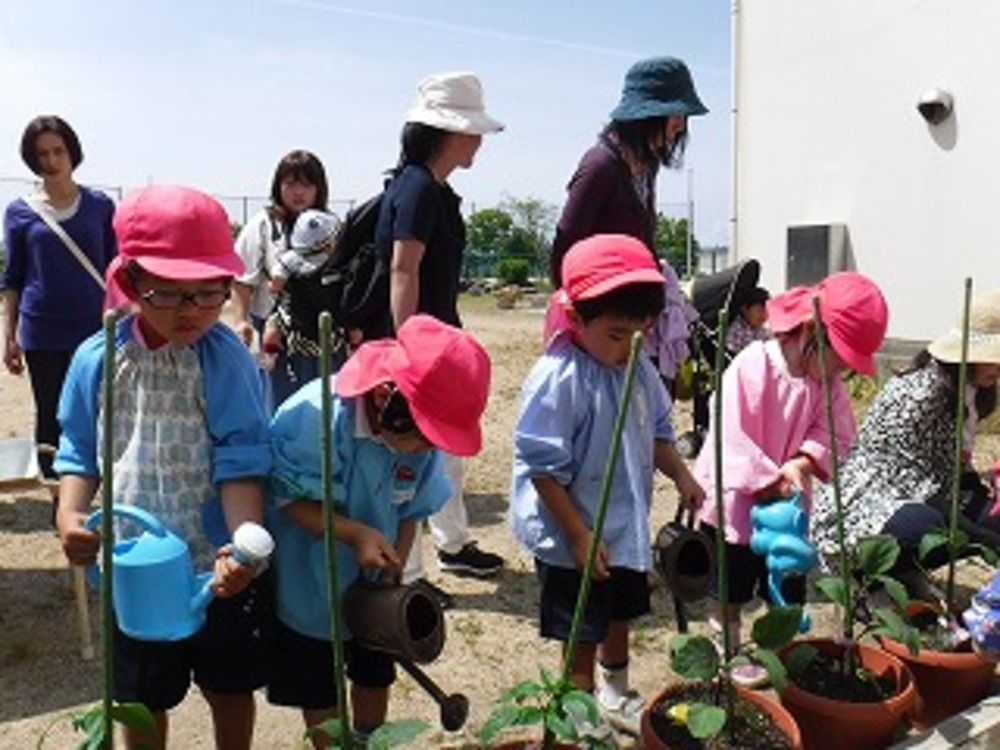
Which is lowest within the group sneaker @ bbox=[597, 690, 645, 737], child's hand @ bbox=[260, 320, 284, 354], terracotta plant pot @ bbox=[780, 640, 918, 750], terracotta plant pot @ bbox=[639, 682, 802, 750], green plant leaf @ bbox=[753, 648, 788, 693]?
sneaker @ bbox=[597, 690, 645, 737]

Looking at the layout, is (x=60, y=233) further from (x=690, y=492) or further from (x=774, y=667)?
(x=774, y=667)

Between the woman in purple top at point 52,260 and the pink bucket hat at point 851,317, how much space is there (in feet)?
8.58

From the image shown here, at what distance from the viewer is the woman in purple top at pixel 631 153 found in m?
2.99

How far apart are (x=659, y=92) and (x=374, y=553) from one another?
72.5 inches

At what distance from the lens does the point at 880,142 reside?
7.38 m

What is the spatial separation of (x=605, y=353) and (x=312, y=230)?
1461 mm

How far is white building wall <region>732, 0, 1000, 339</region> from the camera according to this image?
6.69 meters

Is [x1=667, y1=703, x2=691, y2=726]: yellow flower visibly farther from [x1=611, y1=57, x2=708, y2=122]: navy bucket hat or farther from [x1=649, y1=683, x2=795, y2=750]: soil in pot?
[x1=611, y1=57, x2=708, y2=122]: navy bucket hat

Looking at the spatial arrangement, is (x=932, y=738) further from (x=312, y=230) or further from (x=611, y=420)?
(x=312, y=230)

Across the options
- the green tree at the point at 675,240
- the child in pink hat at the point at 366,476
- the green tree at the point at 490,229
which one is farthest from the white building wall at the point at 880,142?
the green tree at the point at 490,229

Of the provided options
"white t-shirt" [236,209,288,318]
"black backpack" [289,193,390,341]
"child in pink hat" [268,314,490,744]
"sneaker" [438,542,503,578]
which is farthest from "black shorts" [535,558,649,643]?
"white t-shirt" [236,209,288,318]

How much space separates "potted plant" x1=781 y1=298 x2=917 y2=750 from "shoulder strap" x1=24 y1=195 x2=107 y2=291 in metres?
2.69

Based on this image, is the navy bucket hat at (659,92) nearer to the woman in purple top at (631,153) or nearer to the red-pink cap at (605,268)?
the woman in purple top at (631,153)

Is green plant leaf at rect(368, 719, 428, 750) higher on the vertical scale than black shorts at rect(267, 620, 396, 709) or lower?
higher
